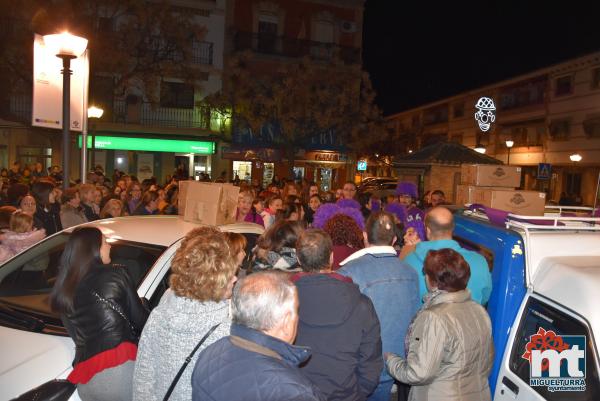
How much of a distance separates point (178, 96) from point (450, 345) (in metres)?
22.8

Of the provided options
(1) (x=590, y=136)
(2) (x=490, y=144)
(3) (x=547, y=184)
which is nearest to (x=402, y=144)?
(2) (x=490, y=144)

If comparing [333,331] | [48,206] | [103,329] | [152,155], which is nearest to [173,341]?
[103,329]

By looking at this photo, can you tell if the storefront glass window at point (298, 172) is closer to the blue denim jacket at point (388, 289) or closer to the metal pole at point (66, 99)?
the metal pole at point (66, 99)

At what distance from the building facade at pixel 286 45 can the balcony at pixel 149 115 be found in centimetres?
161

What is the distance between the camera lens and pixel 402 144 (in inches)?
1502

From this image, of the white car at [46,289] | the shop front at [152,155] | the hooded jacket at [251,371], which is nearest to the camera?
the hooded jacket at [251,371]

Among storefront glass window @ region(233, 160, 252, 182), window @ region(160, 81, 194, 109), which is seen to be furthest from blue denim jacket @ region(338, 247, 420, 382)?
storefront glass window @ region(233, 160, 252, 182)

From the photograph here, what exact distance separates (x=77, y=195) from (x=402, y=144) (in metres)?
32.7

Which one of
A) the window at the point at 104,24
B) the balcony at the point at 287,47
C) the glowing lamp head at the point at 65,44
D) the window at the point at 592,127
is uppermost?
the balcony at the point at 287,47

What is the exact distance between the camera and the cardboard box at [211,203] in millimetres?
5051

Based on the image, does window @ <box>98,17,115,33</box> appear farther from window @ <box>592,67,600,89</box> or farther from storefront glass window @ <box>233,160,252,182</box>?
window @ <box>592,67,600,89</box>

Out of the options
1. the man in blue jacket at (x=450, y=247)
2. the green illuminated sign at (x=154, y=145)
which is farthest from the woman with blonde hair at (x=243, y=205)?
the green illuminated sign at (x=154, y=145)

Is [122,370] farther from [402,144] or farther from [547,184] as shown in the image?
[402,144]

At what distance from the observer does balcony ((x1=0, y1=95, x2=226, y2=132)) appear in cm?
2219
